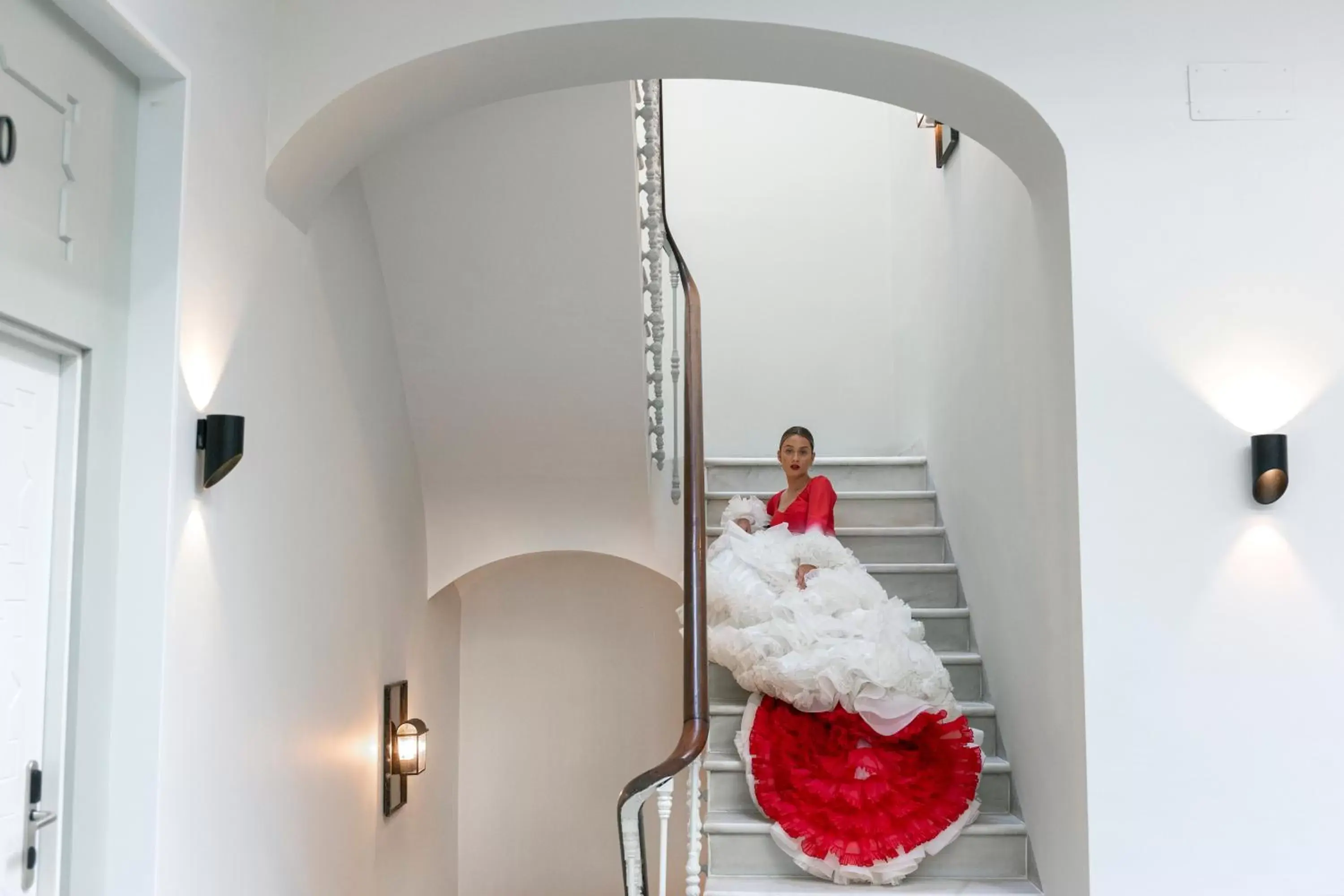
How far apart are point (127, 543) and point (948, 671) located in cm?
307

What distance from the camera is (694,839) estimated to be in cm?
342

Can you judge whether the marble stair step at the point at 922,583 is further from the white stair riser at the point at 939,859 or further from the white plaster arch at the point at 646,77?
the white plaster arch at the point at 646,77

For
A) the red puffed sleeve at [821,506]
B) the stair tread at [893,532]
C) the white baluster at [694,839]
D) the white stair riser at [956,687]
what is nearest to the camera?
the white baluster at [694,839]

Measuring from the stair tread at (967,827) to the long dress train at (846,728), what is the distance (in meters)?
0.05

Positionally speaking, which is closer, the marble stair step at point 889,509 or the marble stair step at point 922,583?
the marble stair step at point 922,583

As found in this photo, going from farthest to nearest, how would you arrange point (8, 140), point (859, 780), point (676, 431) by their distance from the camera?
point (676, 431) < point (859, 780) < point (8, 140)

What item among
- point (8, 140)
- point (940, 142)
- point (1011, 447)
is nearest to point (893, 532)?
point (1011, 447)

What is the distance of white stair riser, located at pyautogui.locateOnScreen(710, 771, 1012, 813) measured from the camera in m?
3.91

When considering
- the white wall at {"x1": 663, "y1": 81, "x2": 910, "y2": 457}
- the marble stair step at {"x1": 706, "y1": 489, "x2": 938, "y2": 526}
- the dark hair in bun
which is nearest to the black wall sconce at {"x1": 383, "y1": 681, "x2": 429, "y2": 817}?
the marble stair step at {"x1": 706, "y1": 489, "x2": 938, "y2": 526}

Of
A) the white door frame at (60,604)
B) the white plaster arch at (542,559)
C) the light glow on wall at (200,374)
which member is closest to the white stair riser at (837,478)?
the white plaster arch at (542,559)

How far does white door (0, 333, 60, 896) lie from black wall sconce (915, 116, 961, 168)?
12.6ft

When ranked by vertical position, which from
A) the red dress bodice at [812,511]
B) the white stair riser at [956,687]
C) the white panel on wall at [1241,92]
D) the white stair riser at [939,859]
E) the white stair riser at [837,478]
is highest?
the white panel on wall at [1241,92]

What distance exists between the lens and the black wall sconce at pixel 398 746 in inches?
175

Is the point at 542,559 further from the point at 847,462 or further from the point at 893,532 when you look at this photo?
the point at 893,532
